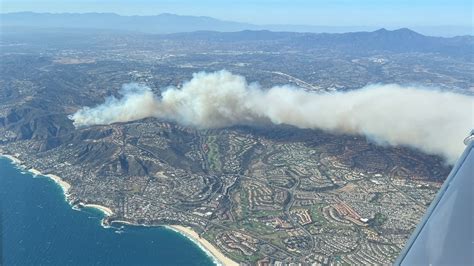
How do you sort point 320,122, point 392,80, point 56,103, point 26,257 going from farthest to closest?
point 392,80, point 56,103, point 320,122, point 26,257

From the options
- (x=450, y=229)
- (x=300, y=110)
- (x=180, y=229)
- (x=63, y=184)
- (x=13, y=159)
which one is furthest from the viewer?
(x=300, y=110)

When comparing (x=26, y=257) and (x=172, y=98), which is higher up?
(x=172, y=98)

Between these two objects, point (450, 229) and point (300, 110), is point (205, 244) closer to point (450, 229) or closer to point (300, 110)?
point (450, 229)

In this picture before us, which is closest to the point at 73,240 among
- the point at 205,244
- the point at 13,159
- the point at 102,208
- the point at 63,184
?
the point at 102,208

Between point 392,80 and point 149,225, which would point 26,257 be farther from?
point 392,80

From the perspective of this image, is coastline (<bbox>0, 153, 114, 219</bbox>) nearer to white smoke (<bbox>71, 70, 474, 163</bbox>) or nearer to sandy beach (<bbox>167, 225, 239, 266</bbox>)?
sandy beach (<bbox>167, 225, 239, 266</bbox>)

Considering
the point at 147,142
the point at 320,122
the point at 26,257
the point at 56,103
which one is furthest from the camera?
the point at 56,103

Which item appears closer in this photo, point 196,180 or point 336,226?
point 336,226

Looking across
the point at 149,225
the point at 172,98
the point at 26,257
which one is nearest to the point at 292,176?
the point at 149,225
